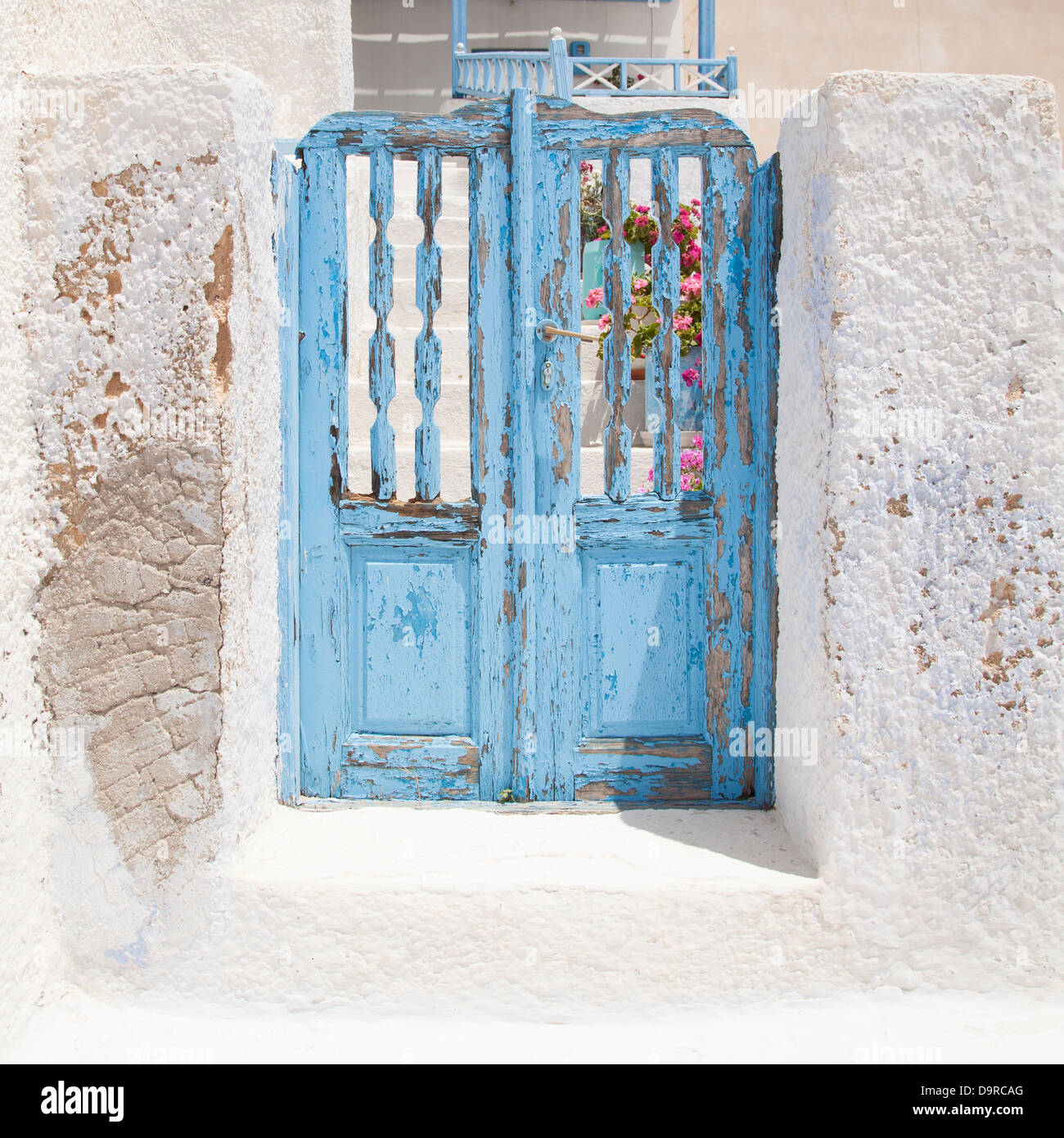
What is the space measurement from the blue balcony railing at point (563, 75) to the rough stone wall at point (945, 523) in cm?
612

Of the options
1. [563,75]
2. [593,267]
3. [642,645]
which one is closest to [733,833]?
[642,645]

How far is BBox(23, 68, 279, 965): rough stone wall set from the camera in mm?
2195

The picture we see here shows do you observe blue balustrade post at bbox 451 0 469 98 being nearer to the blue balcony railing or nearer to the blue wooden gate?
the blue balcony railing

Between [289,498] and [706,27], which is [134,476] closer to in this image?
[289,498]

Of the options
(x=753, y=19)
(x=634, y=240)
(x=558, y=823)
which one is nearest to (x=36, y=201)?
(x=558, y=823)

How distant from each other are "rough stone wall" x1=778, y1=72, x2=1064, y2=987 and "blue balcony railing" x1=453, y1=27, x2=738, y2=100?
6122mm

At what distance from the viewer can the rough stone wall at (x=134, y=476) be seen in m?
2.20

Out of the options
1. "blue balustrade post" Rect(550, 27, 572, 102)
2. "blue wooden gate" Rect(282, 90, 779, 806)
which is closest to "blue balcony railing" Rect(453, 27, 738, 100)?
"blue balustrade post" Rect(550, 27, 572, 102)

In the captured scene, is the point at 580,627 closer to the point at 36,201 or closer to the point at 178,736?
the point at 178,736

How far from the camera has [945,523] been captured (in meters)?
2.18

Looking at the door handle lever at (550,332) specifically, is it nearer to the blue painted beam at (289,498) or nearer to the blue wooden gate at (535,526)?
the blue wooden gate at (535,526)

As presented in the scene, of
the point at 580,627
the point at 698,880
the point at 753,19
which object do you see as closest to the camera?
the point at 698,880
